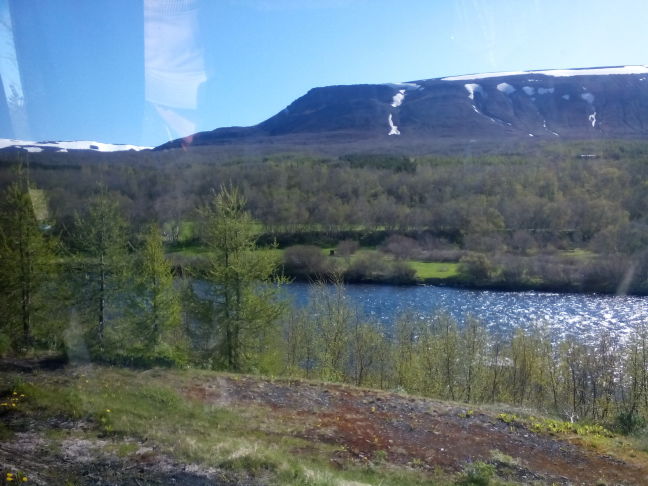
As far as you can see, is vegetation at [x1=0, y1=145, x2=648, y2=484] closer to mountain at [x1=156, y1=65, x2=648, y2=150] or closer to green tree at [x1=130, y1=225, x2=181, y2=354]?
green tree at [x1=130, y1=225, x2=181, y2=354]

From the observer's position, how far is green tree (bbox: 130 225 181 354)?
1395 cm

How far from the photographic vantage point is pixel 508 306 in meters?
40.2

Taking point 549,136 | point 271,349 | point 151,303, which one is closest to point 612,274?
point 271,349

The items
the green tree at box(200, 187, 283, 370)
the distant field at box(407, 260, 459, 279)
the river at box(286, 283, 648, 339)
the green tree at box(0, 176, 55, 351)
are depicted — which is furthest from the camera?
the distant field at box(407, 260, 459, 279)

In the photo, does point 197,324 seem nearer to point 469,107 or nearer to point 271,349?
point 271,349

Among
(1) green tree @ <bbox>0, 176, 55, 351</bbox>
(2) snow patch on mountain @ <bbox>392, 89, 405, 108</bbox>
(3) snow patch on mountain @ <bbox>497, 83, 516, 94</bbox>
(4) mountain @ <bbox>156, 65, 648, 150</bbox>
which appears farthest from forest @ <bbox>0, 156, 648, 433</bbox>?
(3) snow patch on mountain @ <bbox>497, 83, 516, 94</bbox>

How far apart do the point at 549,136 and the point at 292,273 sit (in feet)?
278

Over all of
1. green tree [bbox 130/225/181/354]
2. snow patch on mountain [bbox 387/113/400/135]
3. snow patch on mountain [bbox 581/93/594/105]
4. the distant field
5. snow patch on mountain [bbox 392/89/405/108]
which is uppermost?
snow patch on mountain [bbox 392/89/405/108]

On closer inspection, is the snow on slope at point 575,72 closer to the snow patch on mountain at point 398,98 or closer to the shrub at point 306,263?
the snow patch on mountain at point 398,98

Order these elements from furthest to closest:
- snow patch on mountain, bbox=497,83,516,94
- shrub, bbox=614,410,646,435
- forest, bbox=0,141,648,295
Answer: snow patch on mountain, bbox=497,83,516,94
forest, bbox=0,141,648,295
shrub, bbox=614,410,646,435

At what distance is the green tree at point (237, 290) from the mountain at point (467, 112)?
96.1 meters

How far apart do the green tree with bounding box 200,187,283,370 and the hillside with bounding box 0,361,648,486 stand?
405cm

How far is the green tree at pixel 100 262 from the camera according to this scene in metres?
14.6

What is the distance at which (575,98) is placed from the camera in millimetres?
135000
